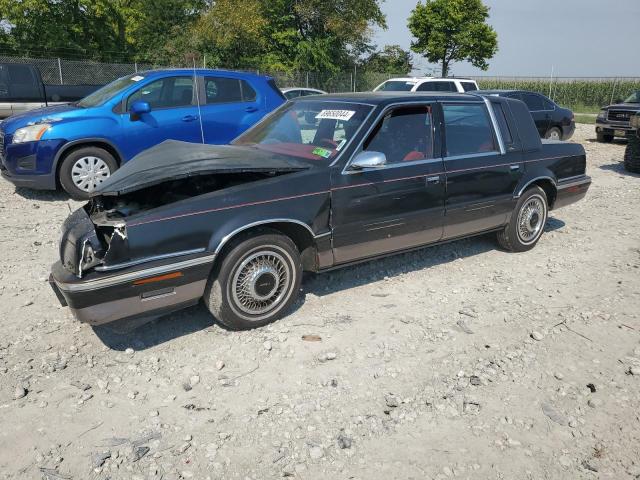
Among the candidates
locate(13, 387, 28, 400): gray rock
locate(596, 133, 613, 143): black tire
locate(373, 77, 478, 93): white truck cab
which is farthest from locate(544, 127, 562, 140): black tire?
locate(13, 387, 28, 400): gray rock

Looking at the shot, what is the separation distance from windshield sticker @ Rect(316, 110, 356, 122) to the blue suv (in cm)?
329

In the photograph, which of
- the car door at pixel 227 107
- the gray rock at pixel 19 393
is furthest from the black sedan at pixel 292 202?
the car door at pixel 227 107

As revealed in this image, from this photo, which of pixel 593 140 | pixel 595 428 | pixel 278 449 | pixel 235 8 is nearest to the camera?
pixel 278 449

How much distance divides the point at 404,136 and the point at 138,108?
13.7 ft

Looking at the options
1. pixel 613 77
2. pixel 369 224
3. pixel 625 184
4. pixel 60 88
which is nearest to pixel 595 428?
pixel 369 224

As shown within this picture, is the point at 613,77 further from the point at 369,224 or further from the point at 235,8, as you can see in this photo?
the point at 369,224

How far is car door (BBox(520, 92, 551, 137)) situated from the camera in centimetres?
1315

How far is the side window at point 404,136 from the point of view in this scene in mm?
4523

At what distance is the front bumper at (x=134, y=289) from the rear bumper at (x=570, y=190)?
4290 mm

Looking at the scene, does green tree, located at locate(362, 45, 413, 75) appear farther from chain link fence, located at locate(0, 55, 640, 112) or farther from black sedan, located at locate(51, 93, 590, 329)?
black sedan, located at locate(51, 93, 590, 329)

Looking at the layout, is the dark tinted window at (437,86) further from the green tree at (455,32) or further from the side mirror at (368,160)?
the green tree at (455,32)

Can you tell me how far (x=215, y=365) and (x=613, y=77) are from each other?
39210 millimetres

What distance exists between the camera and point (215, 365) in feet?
11.8

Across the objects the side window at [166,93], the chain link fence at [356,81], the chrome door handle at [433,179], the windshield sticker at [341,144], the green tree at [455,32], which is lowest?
the chrome door handle at [433,179]
